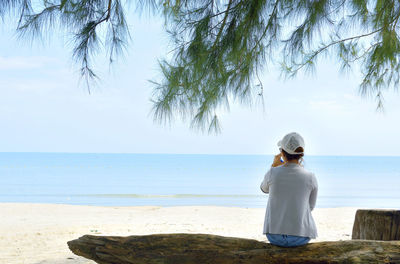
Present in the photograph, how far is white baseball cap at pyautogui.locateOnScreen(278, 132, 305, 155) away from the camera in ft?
8.23

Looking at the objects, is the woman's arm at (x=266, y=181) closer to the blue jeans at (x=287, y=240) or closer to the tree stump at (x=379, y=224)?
the blue jeans at (x=287, y=240)

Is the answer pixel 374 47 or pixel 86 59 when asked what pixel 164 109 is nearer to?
pixel 86 59

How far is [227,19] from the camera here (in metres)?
3.79

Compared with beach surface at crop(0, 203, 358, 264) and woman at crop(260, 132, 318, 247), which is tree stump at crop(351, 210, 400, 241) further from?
beach surface at crop(0, 203, 358, 264)

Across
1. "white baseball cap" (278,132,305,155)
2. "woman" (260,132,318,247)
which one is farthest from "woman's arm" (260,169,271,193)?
"white baseball cap" (278,132,305,155)

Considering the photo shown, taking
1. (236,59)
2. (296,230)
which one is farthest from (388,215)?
(236,59)

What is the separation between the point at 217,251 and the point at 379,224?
1.21 m

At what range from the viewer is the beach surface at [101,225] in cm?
499

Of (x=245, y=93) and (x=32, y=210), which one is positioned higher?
(x=245, y=93)

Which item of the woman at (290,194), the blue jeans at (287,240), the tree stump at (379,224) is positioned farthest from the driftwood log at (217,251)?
the tree stump at (379,224)

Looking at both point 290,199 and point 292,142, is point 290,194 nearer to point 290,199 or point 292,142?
point 290,199

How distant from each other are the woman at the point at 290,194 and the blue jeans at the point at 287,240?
0.04m

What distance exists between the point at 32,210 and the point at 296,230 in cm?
747

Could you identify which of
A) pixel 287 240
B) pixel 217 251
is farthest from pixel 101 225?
pixel 287 240
